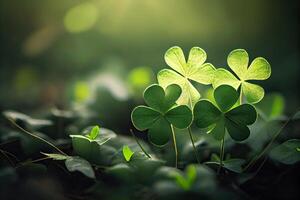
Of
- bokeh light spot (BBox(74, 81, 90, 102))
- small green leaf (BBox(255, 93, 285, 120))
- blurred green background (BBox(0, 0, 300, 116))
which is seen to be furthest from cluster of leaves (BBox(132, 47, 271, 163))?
blurred green background (BBox(0, 0, 300, 116))

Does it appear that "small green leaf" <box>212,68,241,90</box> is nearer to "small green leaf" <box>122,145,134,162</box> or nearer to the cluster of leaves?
the cluster of leaves

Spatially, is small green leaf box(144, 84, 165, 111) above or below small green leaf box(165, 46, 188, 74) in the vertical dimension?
below

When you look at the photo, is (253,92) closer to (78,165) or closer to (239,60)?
(239,60)

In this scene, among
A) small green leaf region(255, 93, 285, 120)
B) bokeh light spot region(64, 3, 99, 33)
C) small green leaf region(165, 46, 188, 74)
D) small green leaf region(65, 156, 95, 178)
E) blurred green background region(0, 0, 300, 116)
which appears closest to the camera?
small green leaf region(65, 156, 95, 178)

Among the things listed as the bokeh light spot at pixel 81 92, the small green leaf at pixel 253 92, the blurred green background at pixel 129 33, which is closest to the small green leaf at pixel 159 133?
the small green leaf at pixel 253 92

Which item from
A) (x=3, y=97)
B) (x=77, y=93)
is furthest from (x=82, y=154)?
(x=3, y=97)

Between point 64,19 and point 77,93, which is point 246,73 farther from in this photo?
point 64,19
